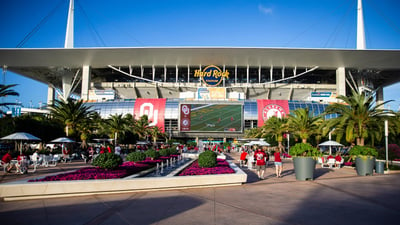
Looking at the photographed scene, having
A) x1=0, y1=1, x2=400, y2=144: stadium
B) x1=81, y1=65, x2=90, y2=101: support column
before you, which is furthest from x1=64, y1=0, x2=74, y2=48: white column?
x1=81, y1=65, x2=90, y2=101: support column

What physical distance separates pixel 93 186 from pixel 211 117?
70131 mm

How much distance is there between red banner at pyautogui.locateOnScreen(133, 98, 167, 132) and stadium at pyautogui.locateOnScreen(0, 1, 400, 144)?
26cm

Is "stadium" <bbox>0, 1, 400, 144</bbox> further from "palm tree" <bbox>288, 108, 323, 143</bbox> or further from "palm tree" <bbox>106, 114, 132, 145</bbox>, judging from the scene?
"palm tree" <bbox>288, 108, 323, 143</bbox>

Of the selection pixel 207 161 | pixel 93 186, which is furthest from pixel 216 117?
pixel 93 186

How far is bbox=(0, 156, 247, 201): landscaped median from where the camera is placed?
9164 millimetres

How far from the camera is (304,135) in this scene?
34594mm

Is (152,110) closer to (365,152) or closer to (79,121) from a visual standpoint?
(79,121)

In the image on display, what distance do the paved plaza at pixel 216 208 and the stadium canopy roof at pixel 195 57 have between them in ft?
212

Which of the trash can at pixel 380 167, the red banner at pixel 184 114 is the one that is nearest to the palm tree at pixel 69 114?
the trash can at pixel 380 167

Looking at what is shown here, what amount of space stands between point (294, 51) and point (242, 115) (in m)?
20.2

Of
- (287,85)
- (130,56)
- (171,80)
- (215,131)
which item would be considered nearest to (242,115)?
(215,131)

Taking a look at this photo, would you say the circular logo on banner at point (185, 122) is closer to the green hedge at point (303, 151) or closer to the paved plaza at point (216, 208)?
the green hedge at point (303, 151)

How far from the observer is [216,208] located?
25.7 feet

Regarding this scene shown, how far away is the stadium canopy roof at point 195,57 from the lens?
72438mm
